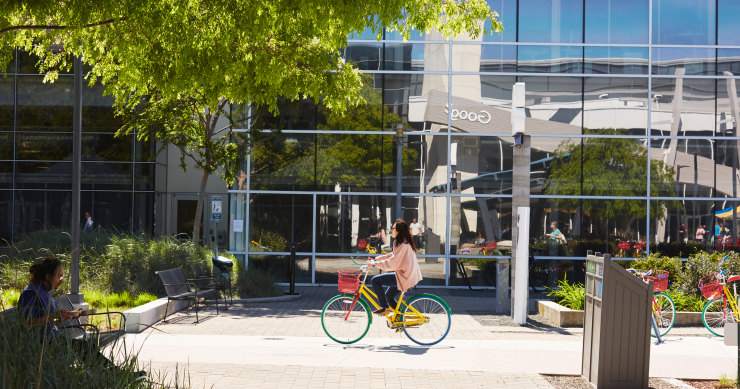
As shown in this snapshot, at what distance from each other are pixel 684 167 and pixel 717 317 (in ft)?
30.8

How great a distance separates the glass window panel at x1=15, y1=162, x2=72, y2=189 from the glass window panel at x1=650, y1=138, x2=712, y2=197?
75.0 ft

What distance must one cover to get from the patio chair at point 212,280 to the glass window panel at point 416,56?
8259 mm

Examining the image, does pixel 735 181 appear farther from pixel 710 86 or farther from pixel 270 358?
pixel 270 358

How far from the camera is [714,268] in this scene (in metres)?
12.5

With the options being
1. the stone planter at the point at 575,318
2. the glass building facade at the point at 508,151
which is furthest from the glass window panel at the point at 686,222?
the stone planter at the point at 575,318

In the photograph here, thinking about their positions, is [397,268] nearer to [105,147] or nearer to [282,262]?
[282,262]

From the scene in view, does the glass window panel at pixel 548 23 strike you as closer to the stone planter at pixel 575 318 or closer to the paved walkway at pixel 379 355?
the stone planter at pixel 575 318

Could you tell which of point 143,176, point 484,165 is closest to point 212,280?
point 484,165

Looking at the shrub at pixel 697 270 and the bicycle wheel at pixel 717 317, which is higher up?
the shrub at pixel 697 270

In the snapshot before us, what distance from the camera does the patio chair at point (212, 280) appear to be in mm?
12797

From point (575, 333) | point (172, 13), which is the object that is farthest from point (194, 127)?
point (575, 333)

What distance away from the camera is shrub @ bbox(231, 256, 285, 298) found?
14.4 meters

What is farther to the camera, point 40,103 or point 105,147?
point 105,147

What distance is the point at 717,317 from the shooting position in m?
10.6
